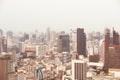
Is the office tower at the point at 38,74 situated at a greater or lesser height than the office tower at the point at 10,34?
lesser

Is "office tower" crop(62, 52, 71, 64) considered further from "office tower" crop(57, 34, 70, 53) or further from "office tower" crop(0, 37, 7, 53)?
"office tower" crop(0, 37, 7, 53)

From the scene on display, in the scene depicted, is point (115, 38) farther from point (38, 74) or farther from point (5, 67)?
point (5, 67)

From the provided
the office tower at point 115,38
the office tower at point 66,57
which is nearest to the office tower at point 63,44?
the office tower at point 66,57

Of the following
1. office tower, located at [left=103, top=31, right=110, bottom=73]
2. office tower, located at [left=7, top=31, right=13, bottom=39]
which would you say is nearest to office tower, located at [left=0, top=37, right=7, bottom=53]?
office tower, located at [left=7, top=31, right=13, bottom=39]

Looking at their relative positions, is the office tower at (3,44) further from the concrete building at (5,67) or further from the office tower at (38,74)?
the office tower at (38,74)

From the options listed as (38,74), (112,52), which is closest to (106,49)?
(112,52)

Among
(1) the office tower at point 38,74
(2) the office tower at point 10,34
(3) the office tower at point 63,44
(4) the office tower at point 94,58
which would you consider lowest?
(1) the office tower at point 38,74

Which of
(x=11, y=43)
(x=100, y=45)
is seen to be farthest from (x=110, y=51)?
(x=11, y=43)
